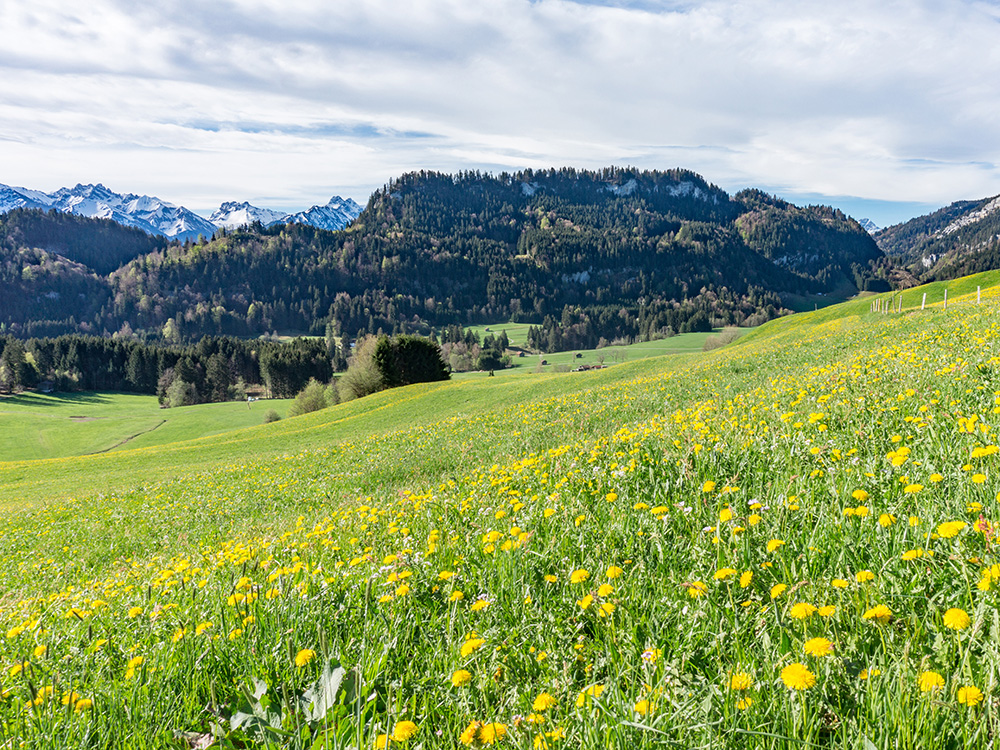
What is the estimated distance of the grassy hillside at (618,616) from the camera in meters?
2.14

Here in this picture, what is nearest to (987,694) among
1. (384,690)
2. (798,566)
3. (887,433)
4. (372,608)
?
(798,566)

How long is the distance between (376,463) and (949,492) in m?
15.2

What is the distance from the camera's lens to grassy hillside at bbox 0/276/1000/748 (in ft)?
7.02

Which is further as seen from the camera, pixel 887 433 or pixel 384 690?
pixel 887 433

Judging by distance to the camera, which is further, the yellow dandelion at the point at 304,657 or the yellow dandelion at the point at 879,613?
the yellow dandelion at the point at 304,657

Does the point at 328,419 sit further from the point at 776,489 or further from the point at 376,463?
the point at 776,489

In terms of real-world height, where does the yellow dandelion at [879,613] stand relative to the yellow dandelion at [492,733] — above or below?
above

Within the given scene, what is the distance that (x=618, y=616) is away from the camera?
313 centimetres

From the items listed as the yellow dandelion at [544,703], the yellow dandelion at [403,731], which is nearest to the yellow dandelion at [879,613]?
the yellow dandelion at [544,703]

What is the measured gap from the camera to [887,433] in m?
5.51

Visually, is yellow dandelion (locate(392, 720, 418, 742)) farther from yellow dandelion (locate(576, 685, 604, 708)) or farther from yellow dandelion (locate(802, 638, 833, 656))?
yellow dandelion (locate(802, 638, 833, 656))

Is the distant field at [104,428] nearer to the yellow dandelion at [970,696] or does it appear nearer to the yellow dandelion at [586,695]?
the yellow dandelion at [586,695]

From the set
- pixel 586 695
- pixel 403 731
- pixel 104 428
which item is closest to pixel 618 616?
pixel 586 695

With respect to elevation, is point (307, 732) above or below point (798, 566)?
below
